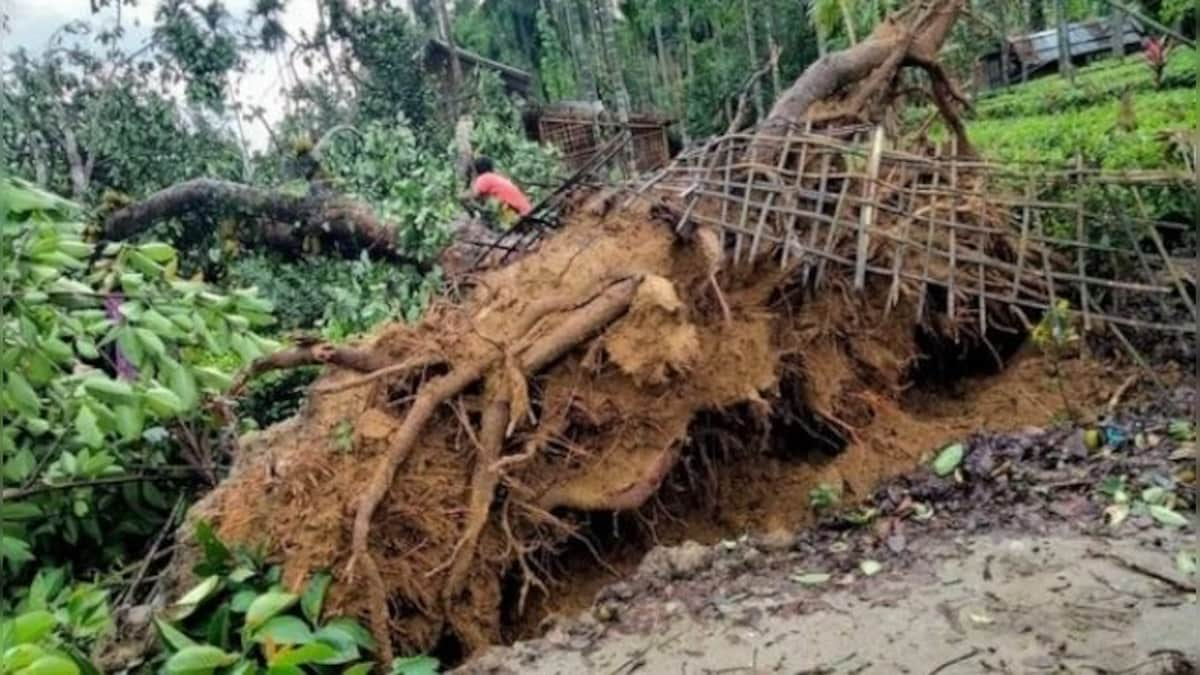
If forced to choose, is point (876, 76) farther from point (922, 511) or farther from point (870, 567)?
point (870, 567)

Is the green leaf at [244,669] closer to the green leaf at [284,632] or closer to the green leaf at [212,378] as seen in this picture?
the green leaf at [284,632]

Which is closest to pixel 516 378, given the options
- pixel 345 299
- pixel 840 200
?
pixel 840 200

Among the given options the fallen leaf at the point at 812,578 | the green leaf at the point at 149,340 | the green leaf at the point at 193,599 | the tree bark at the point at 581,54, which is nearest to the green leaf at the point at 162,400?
Answer: the green leaf at the point at 149,340

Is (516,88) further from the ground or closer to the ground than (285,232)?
further from the ground

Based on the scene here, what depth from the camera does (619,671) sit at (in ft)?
12.1

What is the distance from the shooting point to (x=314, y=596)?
14.2 ft

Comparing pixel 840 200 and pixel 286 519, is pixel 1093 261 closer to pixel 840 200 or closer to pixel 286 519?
pixel 840 200

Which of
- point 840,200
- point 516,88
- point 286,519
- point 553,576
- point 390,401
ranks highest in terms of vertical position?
point 516,88

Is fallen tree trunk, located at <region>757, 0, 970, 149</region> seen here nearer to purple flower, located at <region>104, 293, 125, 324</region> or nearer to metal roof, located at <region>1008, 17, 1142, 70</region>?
purple flower, located at <region>104, 293, 125, 324</region>

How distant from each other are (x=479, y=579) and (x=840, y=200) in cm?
255

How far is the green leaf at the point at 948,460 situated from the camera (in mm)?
4898

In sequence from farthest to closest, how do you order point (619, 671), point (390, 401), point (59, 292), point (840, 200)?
1. point (840, 200)
2. point (390, 401)
3. point (619, 671)
4. point (59, 292)

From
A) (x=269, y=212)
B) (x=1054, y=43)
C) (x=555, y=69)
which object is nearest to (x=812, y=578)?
(x=269, y=212)

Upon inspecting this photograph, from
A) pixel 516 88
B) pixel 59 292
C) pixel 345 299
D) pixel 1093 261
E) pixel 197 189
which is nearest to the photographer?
pixel 59 292
